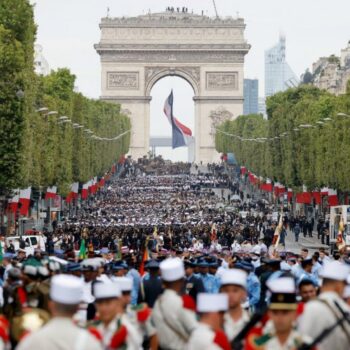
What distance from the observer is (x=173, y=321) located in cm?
1402

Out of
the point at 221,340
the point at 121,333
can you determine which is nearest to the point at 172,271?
the point at 121,333

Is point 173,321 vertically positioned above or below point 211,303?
below

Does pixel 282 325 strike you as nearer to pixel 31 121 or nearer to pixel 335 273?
pixel 335 273

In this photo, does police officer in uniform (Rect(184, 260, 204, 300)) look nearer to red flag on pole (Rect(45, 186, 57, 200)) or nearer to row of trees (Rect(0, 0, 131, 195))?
row of trees (Rect(0, 0, 131, 195))

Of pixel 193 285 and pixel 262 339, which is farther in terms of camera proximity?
pixel 193 285

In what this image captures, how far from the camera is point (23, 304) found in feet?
51.8

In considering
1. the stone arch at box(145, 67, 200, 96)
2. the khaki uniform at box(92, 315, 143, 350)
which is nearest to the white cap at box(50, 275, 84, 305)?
the khaki uniform at box(92, 315, 143, 350)

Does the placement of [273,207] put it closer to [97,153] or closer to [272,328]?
[97,153]

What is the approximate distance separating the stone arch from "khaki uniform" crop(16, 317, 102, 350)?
504 ft

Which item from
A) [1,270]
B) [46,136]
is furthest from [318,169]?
[1,270]

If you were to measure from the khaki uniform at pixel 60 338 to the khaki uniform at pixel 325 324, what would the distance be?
2153mm

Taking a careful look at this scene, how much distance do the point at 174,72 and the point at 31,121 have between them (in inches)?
4058

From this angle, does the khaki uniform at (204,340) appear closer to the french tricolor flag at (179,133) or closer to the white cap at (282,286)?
the white cap at (282,286)

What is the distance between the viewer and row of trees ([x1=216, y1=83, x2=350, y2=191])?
74.2 metres
